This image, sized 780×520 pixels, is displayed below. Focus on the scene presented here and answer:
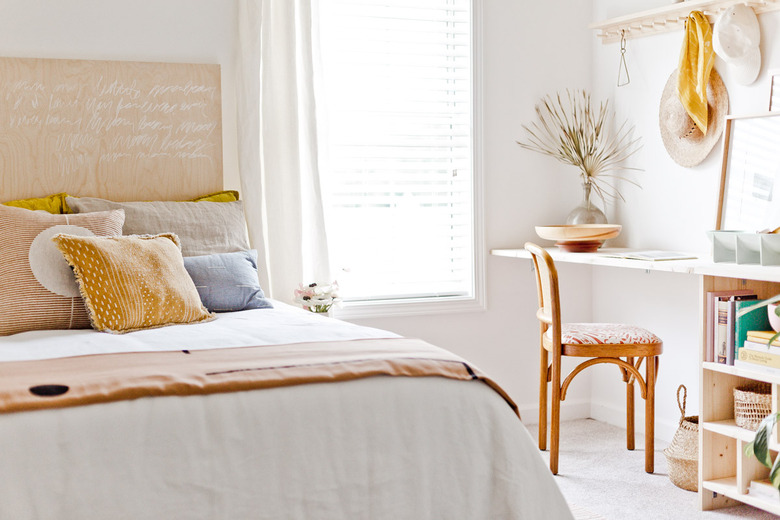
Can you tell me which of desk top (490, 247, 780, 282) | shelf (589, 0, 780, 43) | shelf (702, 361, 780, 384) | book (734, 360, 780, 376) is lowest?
shelf (702, 361, 780, 384)

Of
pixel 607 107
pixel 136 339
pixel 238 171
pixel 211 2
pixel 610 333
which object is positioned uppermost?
pixel 211 2

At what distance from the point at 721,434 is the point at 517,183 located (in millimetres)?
1597

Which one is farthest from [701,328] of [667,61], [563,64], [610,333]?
[563,64]

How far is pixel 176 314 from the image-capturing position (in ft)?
8.09

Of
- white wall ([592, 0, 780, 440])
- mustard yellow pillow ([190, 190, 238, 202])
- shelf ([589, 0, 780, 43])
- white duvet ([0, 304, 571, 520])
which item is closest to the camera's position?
white duvet ([0, 304, 571, 520])

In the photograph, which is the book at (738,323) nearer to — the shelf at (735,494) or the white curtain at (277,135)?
the shelf at (735,494)

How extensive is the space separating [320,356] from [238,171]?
179 centimetres

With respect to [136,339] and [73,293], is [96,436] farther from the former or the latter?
[73,293]

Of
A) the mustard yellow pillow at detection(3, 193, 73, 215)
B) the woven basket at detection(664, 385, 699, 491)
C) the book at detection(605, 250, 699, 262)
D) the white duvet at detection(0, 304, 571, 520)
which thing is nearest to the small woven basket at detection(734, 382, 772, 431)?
the woven basket at detection(664, 385, 699, 491)

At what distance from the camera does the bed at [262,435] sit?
4.77 feet

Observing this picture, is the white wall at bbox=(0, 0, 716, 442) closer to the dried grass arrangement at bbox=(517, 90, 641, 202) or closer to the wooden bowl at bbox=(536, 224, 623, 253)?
the dried grass arrangement at bbox=(517, 90, 641, 202)

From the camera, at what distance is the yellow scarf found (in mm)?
3202

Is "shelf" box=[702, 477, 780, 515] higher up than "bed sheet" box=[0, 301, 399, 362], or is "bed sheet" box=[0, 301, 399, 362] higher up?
"bed sheet" box=[0, 301, 399, 362]

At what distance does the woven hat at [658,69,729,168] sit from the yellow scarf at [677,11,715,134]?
0.15 feet
